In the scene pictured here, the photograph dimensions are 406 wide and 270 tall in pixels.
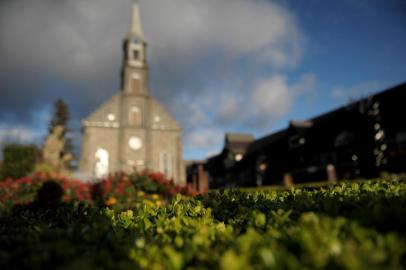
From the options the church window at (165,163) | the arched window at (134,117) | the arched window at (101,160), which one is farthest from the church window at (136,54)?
the church window at (165,163)

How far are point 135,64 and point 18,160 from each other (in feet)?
67.6

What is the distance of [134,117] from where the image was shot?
115 ft

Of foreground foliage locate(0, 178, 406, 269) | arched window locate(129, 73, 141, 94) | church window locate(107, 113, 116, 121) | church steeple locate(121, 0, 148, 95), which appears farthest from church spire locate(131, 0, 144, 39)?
foreground foliage locate(0, 178, 406, 269)

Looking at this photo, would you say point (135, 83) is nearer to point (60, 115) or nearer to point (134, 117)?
point (134, 117)

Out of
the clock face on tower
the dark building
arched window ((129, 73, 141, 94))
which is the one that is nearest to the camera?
the dark building

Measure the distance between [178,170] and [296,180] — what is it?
1347cm

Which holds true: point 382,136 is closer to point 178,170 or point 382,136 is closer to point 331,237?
point 178,170

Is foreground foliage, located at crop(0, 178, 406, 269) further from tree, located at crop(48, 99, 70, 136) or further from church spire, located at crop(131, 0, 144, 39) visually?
tree, located at crop(48, 99, 70, 136)

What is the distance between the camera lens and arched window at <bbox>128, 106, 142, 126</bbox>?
34.7m

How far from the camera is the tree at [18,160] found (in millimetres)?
17531

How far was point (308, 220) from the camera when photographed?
1707 mm

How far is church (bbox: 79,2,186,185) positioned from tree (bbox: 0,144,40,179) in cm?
1081

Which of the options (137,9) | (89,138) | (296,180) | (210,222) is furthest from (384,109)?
(137,9)

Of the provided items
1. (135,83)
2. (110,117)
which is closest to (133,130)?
(110,117)
